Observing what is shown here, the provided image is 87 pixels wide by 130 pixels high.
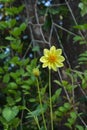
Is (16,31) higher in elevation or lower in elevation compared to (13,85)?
higher

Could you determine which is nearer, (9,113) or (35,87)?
(9,113)

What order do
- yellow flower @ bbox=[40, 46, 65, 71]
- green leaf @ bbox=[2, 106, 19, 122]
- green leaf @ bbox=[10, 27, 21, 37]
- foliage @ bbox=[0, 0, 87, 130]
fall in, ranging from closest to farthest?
yellow flower @ bbox=[40, 46, 65, 71]
green leaf @ bbox=[2, 106, 19, 122]
foliage @ bbox=[0, 0, 87, 130]
green leaf @ bbox=[10, 27, 21, 37]

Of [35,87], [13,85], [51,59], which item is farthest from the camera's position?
[35,87]

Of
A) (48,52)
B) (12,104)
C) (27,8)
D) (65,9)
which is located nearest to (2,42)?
(27,8)

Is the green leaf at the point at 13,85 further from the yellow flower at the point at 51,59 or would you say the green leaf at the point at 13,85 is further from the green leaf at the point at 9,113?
the yellow flower at the point at 51,59

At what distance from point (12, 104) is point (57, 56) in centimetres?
43

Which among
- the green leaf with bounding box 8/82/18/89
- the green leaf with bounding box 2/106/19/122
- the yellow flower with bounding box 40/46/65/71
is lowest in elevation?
the green leaf with bounding box 2/106/19/122

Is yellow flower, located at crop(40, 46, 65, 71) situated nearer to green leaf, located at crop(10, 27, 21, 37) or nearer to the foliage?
the foliage

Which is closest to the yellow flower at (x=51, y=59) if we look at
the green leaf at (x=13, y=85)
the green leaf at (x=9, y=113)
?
the green leaf at (x=9, y=113)

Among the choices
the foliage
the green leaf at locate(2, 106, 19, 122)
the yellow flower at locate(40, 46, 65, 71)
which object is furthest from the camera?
the foliage

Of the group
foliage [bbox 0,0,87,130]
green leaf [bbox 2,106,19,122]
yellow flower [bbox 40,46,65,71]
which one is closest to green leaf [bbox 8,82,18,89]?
foliage [bbox 0,0,87,130]

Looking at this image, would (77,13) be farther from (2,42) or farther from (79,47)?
(2,42)

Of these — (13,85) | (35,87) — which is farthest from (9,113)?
(35,87)

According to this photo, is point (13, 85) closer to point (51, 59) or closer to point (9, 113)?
point (9, 113)
